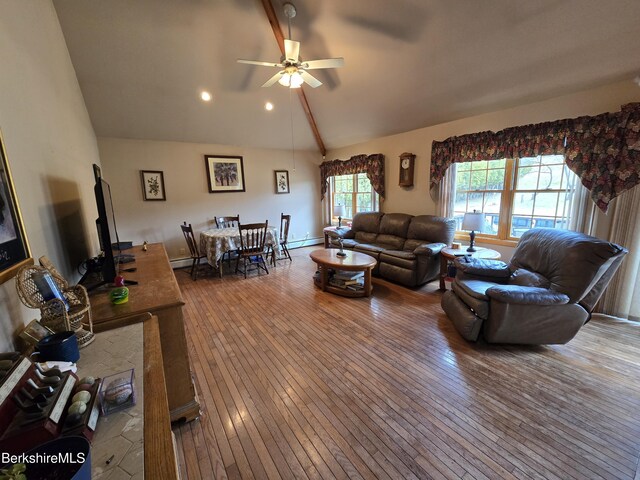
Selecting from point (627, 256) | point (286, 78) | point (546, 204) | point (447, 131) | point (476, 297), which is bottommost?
point (476, 297)

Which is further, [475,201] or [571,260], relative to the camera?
[475,201]

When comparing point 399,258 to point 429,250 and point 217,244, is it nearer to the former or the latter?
point 429,250

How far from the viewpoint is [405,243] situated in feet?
14.5

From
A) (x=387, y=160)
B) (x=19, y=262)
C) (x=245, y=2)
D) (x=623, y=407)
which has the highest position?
(x=245, y=2)

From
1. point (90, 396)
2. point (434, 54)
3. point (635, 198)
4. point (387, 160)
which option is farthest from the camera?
point (387, 160)

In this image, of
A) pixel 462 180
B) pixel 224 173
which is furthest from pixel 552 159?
pixel 224 173

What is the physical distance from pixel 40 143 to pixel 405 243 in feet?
14.1

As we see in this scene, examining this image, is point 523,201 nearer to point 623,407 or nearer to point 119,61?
point 623,407

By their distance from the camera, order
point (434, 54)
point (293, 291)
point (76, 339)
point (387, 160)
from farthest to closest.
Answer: point (387, 160)
point (293, 291)
point (434, 54)
point (76, 339)

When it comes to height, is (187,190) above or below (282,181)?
below

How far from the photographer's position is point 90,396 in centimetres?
79

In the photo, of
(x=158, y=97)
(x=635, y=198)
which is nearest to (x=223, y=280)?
(x=158, y=97)

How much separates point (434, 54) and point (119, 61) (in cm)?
408

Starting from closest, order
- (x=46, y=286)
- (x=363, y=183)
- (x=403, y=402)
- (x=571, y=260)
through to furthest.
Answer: (x=46, y=286) → (x=403, y=402) → (x=571, y=260) → (x=363, y=183)
